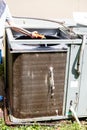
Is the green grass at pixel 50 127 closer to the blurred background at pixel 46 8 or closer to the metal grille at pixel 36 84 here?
the metal grille at pixel 36 84

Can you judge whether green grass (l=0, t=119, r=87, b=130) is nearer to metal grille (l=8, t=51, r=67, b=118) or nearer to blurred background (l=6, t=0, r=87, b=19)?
metal grille (l=8, t=51, r=67, b=118)

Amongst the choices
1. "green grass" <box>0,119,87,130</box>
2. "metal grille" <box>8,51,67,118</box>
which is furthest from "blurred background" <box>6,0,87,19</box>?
"green grass" <box>0,119,87,130</box>

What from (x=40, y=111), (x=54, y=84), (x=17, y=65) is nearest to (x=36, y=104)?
(x=40, y=111)

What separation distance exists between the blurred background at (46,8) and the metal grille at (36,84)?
6.10 ft

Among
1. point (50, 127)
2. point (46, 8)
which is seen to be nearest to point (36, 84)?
point (50, 127)

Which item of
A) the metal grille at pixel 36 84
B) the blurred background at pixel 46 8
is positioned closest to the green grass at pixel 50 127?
the metal grille at pixel 36 84

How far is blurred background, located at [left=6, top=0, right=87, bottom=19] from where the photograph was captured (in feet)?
14.8

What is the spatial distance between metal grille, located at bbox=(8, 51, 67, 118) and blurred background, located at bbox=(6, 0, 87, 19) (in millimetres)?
1859

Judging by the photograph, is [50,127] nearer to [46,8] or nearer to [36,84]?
[36,84]

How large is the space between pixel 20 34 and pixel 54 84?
0.76 m

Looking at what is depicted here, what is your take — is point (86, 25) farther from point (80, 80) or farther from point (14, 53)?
point (14, 53)

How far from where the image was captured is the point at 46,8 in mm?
4574

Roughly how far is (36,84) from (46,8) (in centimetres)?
204

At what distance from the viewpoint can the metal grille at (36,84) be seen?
279cm
